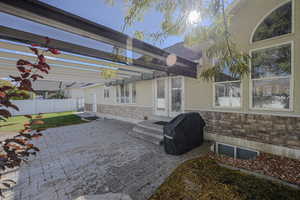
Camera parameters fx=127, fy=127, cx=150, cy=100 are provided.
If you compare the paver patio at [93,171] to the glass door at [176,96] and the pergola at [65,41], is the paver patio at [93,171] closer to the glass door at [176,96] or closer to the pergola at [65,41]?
the glass door at [176,96]

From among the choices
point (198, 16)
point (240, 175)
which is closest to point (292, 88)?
point (240, 175)

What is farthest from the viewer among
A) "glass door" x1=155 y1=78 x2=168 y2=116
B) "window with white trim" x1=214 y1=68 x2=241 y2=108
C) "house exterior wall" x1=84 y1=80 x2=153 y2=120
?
"house exterior wall" x1=84 y1=80 x2=153 y2=120

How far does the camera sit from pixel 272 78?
162 inches

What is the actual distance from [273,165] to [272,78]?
8.62 ft

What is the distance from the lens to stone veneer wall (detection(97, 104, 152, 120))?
844 centimetres

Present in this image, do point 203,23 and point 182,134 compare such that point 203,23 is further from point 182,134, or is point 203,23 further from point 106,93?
point 106,93

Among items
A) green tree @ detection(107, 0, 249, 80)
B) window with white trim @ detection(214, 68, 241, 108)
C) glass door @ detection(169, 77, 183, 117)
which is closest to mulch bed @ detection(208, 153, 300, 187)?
window with white trim @ detection(214, 68, 241, 108)

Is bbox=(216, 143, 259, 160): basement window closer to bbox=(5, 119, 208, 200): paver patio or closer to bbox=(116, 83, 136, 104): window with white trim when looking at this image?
bbox=(5, 119, 208, 200): paver patio

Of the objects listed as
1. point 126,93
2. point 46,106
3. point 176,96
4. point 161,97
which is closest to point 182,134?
point 176,96

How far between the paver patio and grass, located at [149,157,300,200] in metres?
0.31

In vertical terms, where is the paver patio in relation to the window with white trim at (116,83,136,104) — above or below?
below

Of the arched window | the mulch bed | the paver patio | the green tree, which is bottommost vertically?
the paver patio

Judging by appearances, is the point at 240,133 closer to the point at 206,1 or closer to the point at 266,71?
the point at 266,71

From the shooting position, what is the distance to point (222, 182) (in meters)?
2.86
